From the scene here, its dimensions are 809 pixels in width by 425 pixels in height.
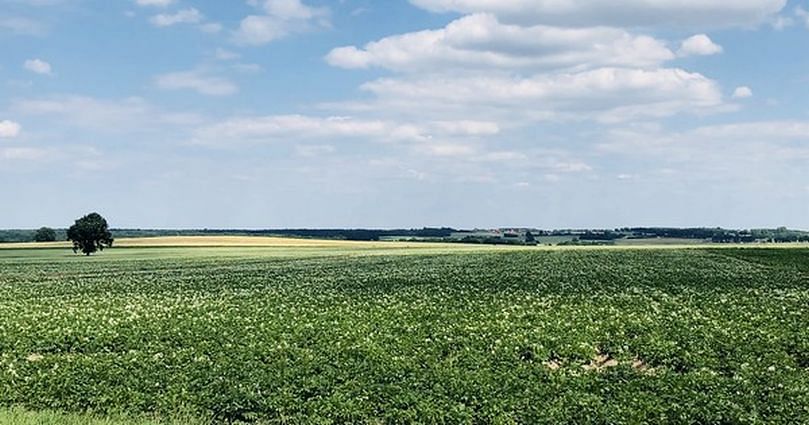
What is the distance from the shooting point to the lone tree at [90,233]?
106 meters

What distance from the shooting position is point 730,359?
60.7ft

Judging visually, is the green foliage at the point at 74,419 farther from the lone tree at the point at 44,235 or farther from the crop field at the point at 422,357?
the lone tree at the point at 44,235

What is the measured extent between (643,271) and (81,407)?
138ft

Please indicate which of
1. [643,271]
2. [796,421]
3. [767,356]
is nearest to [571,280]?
[643,271]

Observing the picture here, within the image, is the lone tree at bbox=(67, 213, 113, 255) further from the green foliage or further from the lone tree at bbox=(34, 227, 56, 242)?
the green foliage

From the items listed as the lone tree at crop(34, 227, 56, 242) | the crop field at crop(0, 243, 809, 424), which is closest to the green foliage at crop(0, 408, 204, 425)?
the crop field at crop(0, 243, 809, 424)

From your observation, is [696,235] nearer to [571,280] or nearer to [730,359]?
[571,280]

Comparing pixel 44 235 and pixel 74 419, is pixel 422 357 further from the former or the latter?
pixel 44 235

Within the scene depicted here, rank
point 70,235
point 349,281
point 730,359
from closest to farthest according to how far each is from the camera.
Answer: point 730,359 → point 349,281 → point 70,235

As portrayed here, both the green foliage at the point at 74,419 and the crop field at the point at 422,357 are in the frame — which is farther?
the crop field at the point at 422,357

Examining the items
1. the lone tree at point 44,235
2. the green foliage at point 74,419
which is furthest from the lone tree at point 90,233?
the green foliage at point 74,419

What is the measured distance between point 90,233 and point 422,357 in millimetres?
96532

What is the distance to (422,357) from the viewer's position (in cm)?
1939

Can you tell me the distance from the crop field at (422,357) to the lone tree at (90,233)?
7397 centimetres
